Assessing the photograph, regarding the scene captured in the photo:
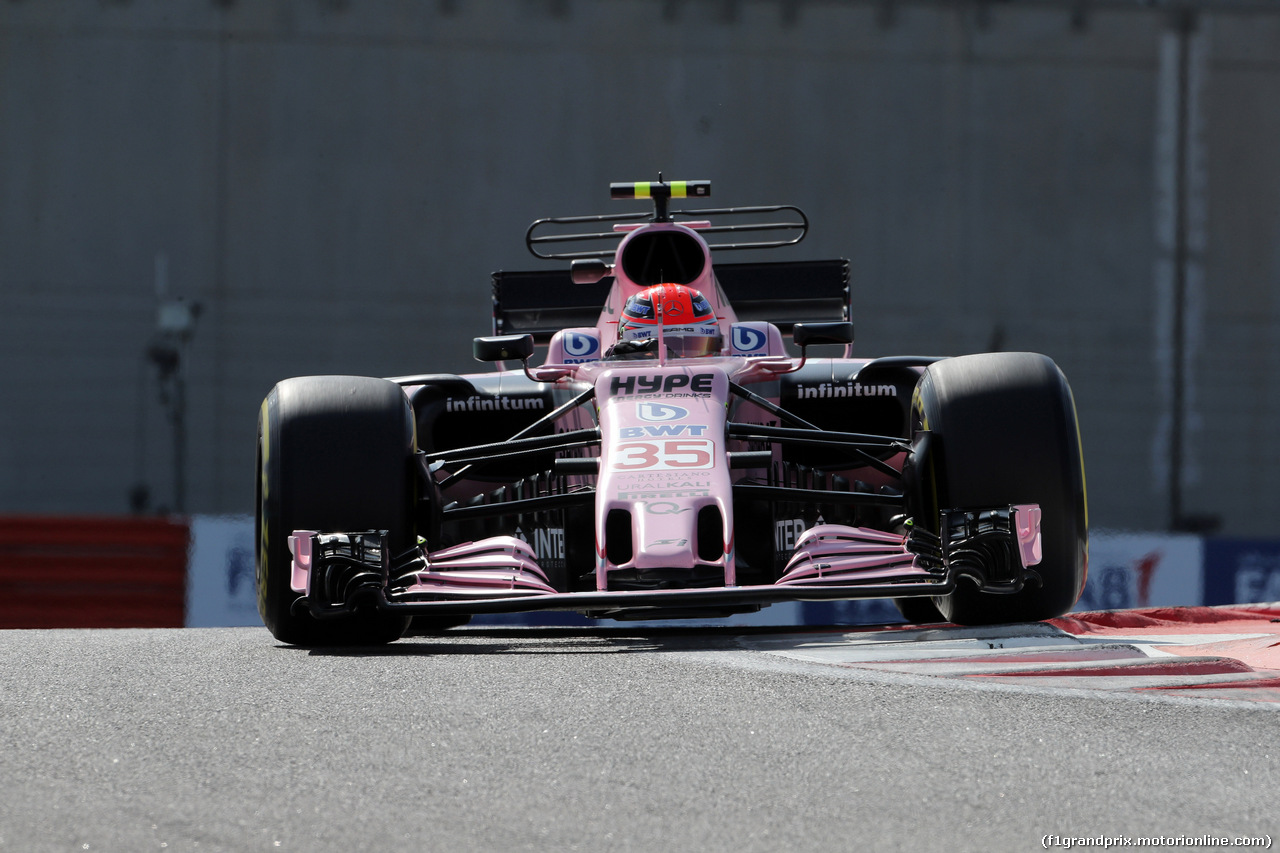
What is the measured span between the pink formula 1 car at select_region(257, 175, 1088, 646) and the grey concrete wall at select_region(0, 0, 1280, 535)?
11.3m

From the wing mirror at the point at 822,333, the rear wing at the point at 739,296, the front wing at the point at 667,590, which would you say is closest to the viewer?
the front wing at the point at 667,590

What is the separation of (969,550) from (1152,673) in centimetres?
89

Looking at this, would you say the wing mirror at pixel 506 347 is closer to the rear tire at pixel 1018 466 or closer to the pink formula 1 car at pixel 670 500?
the pink formula 1 car at pixel 670 500

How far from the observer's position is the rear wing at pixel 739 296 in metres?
8.45

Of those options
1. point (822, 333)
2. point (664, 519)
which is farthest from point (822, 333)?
point (664, 519)

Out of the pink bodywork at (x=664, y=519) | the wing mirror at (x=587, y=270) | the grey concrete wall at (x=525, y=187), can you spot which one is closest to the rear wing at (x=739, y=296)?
the wing mirror at (x=587, y=270)

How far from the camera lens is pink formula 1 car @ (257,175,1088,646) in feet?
16.3

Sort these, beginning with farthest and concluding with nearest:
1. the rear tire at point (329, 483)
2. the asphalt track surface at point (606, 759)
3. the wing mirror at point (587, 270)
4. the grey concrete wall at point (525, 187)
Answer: the grey concrete wall at point (525, 187) → the wing mirror at point (587, 270) → the rear tire at point (329, 483) → the asphalt track surface at point (606, 759)

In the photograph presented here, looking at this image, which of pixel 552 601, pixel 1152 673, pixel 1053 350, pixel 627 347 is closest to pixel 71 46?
pixel 1053 350

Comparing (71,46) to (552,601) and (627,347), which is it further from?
(552,601)

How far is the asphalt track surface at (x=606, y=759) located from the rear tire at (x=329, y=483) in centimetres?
72

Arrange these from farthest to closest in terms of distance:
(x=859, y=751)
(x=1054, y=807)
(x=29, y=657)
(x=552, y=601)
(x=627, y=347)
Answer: (x=627, y=347), (x=29, y=657), (x=552, y=601), (x=859, y=751), (x=1054, y=807)

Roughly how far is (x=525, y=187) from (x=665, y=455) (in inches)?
535

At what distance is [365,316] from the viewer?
17.9 meters
